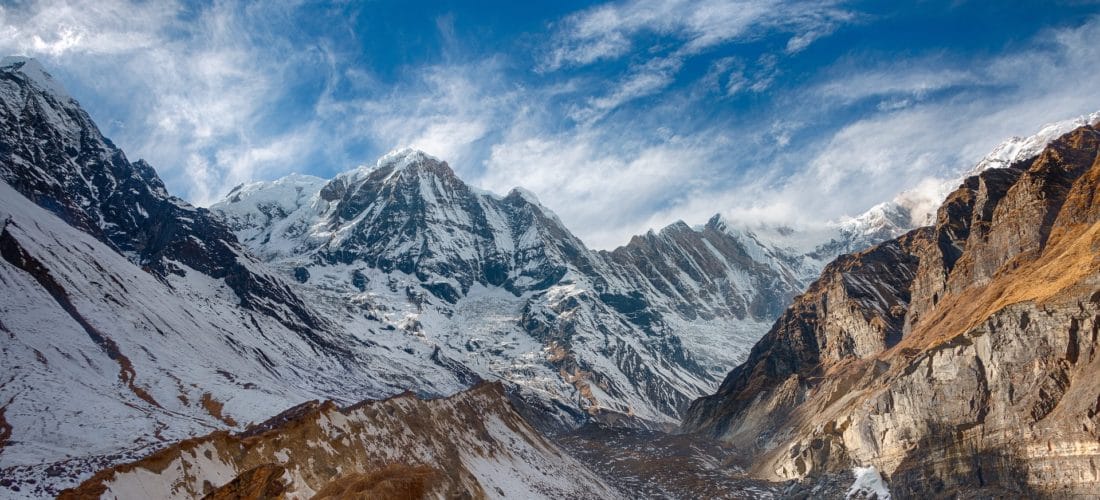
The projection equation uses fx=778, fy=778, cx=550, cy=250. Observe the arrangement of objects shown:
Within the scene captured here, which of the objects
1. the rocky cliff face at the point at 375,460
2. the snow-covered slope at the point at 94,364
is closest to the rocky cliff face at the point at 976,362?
the rocky cliff face at the point at 375,460

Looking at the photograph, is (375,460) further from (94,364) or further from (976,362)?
(94,364)

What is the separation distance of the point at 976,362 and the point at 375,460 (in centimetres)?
6725

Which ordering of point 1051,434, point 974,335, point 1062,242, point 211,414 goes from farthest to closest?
A: point 211,414 → point 1062,242 → point 974,335 → point 1051,434

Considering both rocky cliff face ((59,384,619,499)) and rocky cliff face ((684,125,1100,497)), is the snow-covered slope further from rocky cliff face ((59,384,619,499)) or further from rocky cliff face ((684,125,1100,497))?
rocky cliff face ((684,125,1100,497))

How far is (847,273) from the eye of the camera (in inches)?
7254

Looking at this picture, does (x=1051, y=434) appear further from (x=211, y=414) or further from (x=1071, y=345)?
(x=211, y=414)

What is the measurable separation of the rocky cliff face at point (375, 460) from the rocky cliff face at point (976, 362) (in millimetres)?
42466

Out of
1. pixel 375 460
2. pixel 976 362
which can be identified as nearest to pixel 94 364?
pixel 375 460

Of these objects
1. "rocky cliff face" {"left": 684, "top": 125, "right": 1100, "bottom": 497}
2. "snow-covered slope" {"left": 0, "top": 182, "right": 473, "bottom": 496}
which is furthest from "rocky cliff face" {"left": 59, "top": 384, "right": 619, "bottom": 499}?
"rocky cliff face" {"left": 684, "top": 125, "right": 1100, "bottom": 497}

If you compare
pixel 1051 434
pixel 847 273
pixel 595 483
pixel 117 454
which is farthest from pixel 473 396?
pixel 847 273

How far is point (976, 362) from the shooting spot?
85500 millimetres

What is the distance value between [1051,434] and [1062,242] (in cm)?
3590

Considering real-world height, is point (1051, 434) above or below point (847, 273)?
below

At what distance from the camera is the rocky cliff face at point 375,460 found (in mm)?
52500
